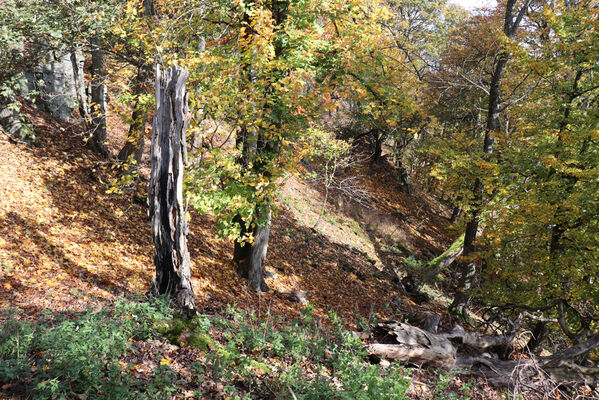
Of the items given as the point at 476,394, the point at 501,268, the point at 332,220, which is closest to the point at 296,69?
the point at 476,394

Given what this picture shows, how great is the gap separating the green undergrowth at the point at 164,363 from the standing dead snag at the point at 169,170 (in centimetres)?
70

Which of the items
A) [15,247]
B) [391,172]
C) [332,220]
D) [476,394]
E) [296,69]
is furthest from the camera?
[391,172]

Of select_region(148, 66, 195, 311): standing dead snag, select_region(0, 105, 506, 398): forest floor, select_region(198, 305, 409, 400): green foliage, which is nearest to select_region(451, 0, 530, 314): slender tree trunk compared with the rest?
select_region(0, 105, 506, 398): forest floor

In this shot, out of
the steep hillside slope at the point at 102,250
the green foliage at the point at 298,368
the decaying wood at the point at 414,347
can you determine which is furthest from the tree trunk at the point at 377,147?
the green foliage at the point at 298,368

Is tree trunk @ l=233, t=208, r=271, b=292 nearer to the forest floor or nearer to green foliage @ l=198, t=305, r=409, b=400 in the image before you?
the forest floor

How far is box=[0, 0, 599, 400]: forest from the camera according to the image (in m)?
4.30

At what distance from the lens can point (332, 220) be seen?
18.3 metres

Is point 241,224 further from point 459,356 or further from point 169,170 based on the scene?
point 459,356

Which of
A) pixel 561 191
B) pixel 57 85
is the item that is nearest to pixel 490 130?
pixel 561 191

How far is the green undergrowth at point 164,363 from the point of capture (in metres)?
3.30

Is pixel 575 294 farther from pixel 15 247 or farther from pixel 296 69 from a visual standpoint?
pixel 15 247

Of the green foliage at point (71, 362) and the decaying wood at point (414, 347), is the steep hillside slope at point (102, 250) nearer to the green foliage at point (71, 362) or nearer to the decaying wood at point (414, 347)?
the decaying wood at point (414, 347)

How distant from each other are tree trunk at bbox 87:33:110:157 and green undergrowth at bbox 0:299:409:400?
536 centimetres

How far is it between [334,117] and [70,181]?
21.2 meters
